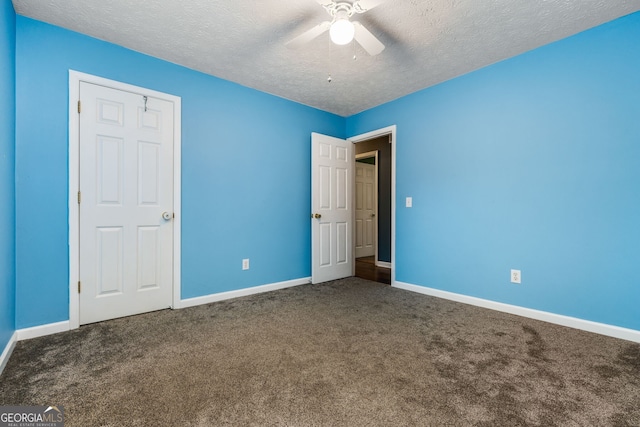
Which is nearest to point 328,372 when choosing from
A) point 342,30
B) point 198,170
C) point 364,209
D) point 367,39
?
point 342,30

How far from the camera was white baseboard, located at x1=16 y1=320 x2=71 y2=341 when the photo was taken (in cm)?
213

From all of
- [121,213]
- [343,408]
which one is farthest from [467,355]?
[121,213]

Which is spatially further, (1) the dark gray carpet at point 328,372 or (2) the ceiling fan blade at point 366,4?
(2) the ceiling fan blade at point 366,4

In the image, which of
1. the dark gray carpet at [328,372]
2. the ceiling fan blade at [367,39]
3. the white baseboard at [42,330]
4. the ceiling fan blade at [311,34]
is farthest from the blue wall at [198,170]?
the ceiling fan blade at [367,39]

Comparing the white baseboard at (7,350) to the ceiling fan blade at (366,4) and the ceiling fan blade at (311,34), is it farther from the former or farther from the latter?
the ceiling fan blade at (366,4)

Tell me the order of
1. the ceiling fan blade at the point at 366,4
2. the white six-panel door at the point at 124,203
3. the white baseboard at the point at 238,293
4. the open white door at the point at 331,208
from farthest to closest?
the open white door at the point at 331,208, the white baseboard at the point at 238,293, the white six-panel door at the point at 124,203, the ceiling fan blade at the point at 366,4

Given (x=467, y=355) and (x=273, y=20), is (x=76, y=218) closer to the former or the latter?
(x=273, y=20)

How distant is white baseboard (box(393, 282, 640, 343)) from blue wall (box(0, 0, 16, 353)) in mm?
3726

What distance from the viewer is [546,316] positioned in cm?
251

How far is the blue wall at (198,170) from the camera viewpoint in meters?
2.18

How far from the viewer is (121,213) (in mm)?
2551

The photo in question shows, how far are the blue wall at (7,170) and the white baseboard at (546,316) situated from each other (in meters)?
3.73

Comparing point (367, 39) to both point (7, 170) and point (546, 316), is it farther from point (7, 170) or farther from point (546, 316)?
point (546, 316)

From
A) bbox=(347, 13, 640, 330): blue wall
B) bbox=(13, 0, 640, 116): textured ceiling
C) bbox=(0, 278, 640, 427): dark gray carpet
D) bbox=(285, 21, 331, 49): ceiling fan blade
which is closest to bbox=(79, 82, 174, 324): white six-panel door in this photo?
bbox=(0, 278, 640, 427): dark gray carpet
